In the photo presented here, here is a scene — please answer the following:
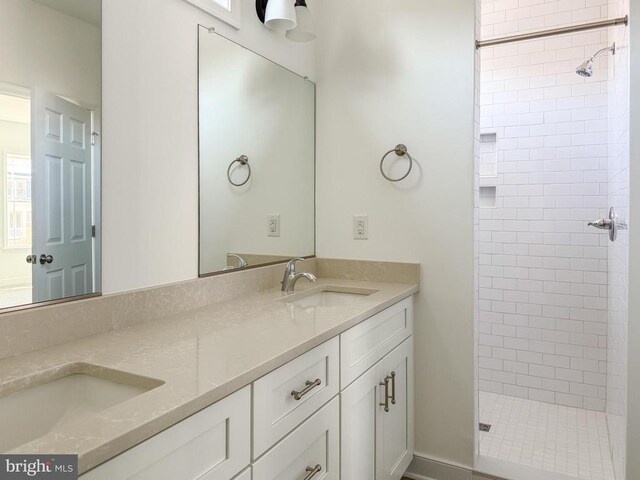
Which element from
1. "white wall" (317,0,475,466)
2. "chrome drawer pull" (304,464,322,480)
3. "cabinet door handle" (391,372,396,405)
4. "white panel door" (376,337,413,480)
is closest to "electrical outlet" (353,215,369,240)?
"white wall" (317,0,475,466)

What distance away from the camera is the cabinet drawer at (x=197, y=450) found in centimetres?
73

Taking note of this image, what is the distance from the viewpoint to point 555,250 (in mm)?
3000

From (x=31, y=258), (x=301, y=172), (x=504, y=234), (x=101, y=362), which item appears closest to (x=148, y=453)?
(x=101, y=362)

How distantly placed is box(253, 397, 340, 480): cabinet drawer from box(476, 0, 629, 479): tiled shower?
2.03 m

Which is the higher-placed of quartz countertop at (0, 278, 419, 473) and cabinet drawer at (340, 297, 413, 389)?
quartz countertop at (0, 278, 419, 473)

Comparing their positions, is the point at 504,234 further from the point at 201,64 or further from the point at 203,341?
the point at 203,341

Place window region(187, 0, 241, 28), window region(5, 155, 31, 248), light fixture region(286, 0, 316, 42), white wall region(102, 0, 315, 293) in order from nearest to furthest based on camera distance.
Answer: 1. window region(5, 155, 31, 248)
2. white wall region(102, 0, 315, 293)
3. window region(187, 0, 241, 28)
4. light fixture region(286, 0, 316, 42)

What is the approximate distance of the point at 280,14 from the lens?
187cm

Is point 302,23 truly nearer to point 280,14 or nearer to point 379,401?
point 280,14

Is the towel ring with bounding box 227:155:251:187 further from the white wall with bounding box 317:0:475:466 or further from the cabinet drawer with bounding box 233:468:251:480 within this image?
the cabinet drawer with bounding box 233:468:251:480

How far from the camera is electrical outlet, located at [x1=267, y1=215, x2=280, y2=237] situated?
2152 mm

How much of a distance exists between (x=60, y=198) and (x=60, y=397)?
50 cm

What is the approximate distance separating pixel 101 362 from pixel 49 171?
19.8 inches

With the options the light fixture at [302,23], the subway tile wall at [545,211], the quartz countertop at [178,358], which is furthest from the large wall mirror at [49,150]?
the subway tile wall at [545,211]
